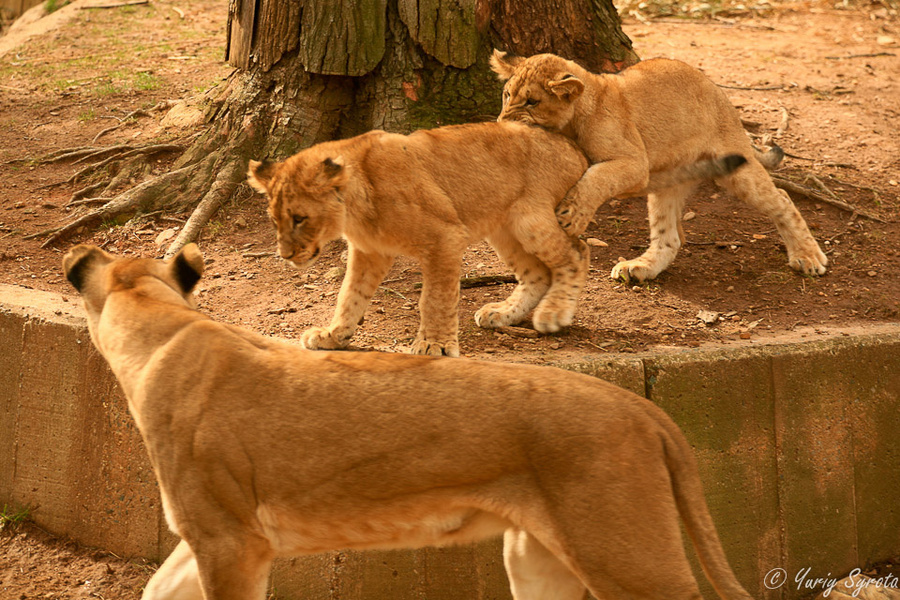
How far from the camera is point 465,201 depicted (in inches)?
215

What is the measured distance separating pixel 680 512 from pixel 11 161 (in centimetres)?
647

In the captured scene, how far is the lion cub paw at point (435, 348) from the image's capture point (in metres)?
5.23

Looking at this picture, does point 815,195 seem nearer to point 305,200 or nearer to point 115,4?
point 305,200

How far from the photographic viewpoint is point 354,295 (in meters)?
5.52

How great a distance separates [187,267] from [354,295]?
1448mm

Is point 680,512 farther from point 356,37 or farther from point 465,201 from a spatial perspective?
point 356,37

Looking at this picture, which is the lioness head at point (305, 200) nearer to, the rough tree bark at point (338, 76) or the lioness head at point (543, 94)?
the lioness head at point (543, 94)

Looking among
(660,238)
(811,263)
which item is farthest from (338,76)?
(811,263)

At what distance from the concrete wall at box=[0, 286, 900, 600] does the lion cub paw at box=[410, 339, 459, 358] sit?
0.73 meters

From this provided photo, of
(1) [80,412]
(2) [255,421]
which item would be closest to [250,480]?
(2) [255,421]

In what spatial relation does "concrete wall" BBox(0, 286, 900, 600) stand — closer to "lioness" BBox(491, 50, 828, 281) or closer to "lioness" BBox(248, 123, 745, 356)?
"lioness" BBox(248, 123, 745, 356)

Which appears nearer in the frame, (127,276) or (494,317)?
→ (127,276)

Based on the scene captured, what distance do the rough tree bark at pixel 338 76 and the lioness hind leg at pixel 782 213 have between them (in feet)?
5.65

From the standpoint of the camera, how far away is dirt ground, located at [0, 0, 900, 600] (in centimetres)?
571
